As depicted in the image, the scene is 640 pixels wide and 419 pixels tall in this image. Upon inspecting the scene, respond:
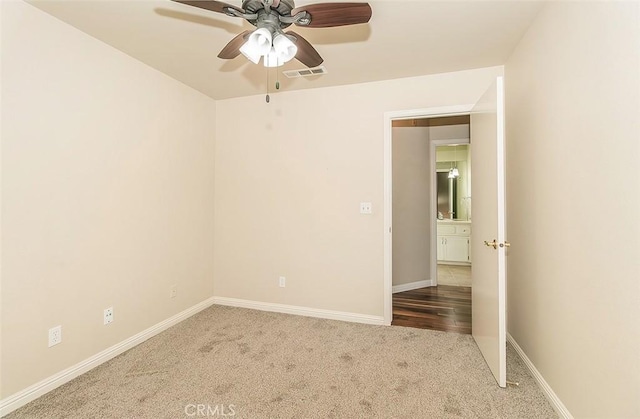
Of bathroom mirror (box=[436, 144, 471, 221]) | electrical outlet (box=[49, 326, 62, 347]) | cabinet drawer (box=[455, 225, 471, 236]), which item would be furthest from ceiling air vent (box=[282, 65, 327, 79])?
cabinet drawer (box=[455, 225, 471, 236])

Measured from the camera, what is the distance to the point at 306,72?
107 inches

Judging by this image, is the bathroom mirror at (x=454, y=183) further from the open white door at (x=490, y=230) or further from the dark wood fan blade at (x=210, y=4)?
the dark wood fan blade at (x=210, y=4)

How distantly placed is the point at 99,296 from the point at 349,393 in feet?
6.46

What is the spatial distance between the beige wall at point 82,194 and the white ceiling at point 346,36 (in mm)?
234

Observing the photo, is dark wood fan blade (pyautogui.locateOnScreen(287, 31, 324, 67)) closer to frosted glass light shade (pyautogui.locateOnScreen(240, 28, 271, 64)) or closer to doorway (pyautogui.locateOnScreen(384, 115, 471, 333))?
frosted glass light shade (pyautogui.locateOnScreen(240, 28, 271, 64))

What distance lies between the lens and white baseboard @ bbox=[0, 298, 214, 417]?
5.67ft

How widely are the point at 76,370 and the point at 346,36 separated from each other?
3.08 m

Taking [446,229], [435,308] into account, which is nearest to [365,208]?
[435,308]

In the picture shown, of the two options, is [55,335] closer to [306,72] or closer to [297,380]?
[297,380]

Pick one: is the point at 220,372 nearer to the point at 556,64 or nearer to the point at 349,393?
the point at 349,393

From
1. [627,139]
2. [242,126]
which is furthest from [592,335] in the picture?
[242,126]

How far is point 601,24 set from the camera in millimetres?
1302

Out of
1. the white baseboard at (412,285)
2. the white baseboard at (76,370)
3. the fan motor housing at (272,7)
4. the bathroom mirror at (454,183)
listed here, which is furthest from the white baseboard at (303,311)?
the bathroom mirror at (454,183)

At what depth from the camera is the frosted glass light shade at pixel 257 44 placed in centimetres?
146
